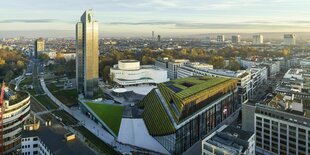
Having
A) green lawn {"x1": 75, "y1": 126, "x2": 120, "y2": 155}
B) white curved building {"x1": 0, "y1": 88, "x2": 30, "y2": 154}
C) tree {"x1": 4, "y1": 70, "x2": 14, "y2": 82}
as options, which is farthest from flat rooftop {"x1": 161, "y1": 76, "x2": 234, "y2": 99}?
tree {"x1": 4, "y1": 70, "x2": 14, "y2": 82}

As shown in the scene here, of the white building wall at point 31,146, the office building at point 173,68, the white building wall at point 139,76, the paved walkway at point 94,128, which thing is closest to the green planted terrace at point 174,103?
the paved walkway at point 94,128

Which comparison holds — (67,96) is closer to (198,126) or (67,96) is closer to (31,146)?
(31,146)

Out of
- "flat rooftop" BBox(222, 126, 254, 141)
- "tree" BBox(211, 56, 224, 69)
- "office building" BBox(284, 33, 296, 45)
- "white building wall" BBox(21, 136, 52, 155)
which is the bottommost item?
"white building wall" BBox(21, 136, 52, 155)

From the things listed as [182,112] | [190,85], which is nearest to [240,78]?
[190,85]

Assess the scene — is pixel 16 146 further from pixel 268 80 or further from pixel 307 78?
pixel 268 80

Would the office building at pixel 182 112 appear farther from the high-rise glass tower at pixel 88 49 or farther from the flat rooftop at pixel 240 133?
the high-rise glass tower at pixel 88 49

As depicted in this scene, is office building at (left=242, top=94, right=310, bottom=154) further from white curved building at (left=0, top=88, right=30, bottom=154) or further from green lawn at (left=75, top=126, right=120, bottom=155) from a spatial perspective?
white curved building at (left=0, top=88, right=30, bottom=154)

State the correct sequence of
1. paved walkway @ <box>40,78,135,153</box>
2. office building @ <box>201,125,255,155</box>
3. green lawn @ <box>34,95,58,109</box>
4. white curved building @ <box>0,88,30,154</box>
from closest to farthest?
office building @ <box>201,125,255,155</box>, white curved building @ <box>0,88,30,154</box>, paved walkway @ <box>40,78,135,153</box>, green lawn @ <box>34,95,58,109</box>
